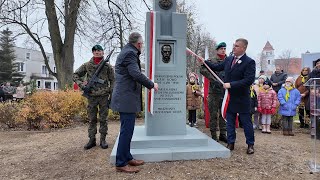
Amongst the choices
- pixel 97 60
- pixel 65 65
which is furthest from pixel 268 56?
pixel 97 60

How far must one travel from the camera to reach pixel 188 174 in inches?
174

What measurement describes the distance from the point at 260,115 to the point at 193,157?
14.4ft

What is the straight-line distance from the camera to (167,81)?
19.0ft

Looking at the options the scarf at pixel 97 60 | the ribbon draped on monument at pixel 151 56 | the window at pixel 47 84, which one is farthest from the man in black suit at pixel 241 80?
the window at pixel 47 84

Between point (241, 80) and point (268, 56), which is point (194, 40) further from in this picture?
point (268, 56)

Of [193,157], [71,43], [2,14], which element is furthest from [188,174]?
[2,14]

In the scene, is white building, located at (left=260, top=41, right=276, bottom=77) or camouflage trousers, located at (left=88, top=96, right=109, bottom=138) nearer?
camouflage trousers, located at (left=88, top=96, right=109, bottom=138)

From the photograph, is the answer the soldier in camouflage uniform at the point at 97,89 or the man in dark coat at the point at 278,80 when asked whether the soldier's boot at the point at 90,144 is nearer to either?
the soldier in camouflage uniform at the point at 97,89

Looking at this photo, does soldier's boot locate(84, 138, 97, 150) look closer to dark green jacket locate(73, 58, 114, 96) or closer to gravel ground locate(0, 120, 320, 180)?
gravel ground locate(0, 120, 320, 180)

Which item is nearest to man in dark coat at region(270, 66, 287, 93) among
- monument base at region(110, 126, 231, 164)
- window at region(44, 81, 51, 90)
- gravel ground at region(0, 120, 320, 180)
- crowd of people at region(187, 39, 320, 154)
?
crowd of people at region(187, 39, 320, 154)

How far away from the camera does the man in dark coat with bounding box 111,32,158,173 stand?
4359 millimetres

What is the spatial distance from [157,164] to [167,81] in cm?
170

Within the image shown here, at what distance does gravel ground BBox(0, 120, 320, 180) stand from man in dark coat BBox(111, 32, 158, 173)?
359 millimetres

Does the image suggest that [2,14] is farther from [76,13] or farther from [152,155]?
[152,155]
